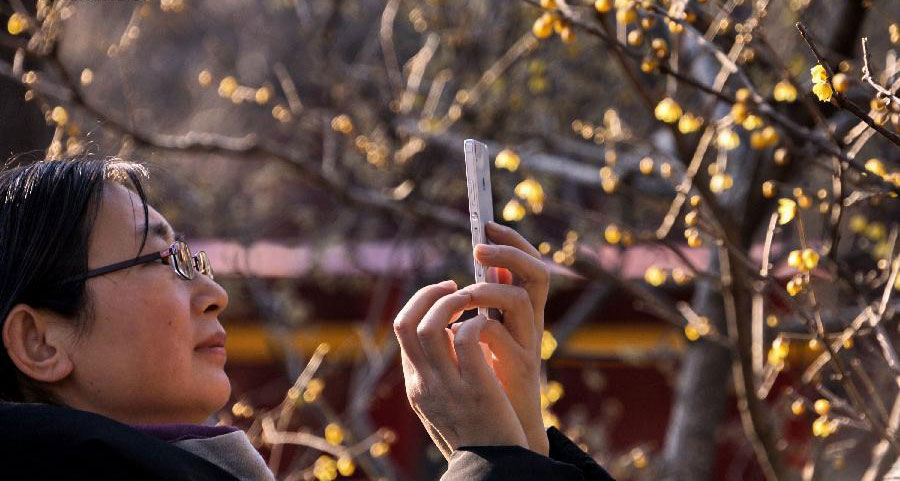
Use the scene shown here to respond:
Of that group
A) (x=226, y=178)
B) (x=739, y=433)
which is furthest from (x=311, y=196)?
(x=739, y=433)

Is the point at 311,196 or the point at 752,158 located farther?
the point at 311,196

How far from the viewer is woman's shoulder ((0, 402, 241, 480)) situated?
58.3 inches

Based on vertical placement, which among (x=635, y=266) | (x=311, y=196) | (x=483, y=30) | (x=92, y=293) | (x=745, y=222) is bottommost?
(x=311, y=196)

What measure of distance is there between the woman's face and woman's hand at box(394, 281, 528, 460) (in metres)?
0.38

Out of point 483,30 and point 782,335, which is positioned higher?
Answer: point 782,335

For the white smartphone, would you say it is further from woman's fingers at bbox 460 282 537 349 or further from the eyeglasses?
the eyeglasses

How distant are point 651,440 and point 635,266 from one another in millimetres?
1905

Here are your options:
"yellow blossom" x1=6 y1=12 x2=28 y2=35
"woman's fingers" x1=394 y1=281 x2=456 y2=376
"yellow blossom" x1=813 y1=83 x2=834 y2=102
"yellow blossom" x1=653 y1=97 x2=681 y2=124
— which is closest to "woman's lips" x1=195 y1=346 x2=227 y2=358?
"woman's fingers" x1=394 y1=281 x2=456 y2=376

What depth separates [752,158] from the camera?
4.10 metres

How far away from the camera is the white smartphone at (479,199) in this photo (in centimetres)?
163

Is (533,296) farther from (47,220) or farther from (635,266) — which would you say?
(635,266)

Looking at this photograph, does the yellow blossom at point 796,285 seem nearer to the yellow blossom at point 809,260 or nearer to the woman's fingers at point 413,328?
the yellow blossom at point 809,260

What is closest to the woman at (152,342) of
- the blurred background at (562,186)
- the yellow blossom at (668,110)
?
the blurred background at (562,186)

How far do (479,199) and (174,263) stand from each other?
0.54m
